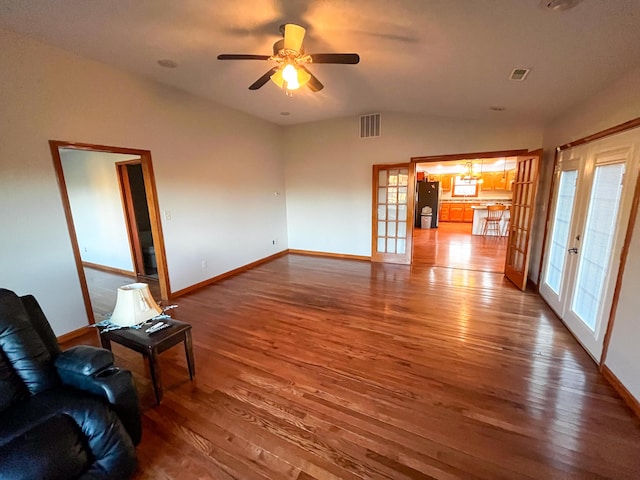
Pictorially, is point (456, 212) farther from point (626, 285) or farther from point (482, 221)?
point (626, 285)

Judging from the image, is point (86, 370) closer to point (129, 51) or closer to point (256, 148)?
point (129, 51)

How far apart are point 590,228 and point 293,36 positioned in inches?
128

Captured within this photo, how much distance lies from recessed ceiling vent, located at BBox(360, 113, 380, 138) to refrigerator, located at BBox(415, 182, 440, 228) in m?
4.87

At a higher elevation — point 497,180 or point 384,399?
point 497,180

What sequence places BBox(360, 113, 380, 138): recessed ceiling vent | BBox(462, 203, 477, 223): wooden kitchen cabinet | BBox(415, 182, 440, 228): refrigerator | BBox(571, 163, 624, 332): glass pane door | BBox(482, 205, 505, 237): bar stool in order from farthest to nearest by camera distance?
BBox(462, 203, 477, 223): wooden kitchen cabinet, BBox(415, 182, 440, 228): refrigerator, BBox(482, 205, 505, 237): bar stool, BBox(360, 113, 380, 138): recessed ceiling vent, BBox(571, 163, 624, 332): glass pane door

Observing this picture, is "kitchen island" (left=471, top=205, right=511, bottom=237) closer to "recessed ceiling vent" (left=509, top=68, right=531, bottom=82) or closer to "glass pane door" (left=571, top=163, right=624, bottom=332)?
"glass pane door" (left=571, top=163, right=624, bottom=332)

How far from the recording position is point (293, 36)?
2145 mm

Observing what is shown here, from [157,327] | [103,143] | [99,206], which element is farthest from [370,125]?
[99,206]

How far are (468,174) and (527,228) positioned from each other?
706 centimetres

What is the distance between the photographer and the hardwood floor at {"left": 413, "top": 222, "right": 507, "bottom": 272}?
536 cm

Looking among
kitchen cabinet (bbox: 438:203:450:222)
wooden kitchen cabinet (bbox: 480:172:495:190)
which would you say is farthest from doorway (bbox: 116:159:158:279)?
wooden kitchen cabinet (bbox: 480:172:495:190)

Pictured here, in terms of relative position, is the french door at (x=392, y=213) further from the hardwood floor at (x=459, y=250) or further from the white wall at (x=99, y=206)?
the white wall at (x=99, y=206)

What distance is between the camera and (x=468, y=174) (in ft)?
33.6

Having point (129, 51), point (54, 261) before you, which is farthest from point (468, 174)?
point (54, 261)
